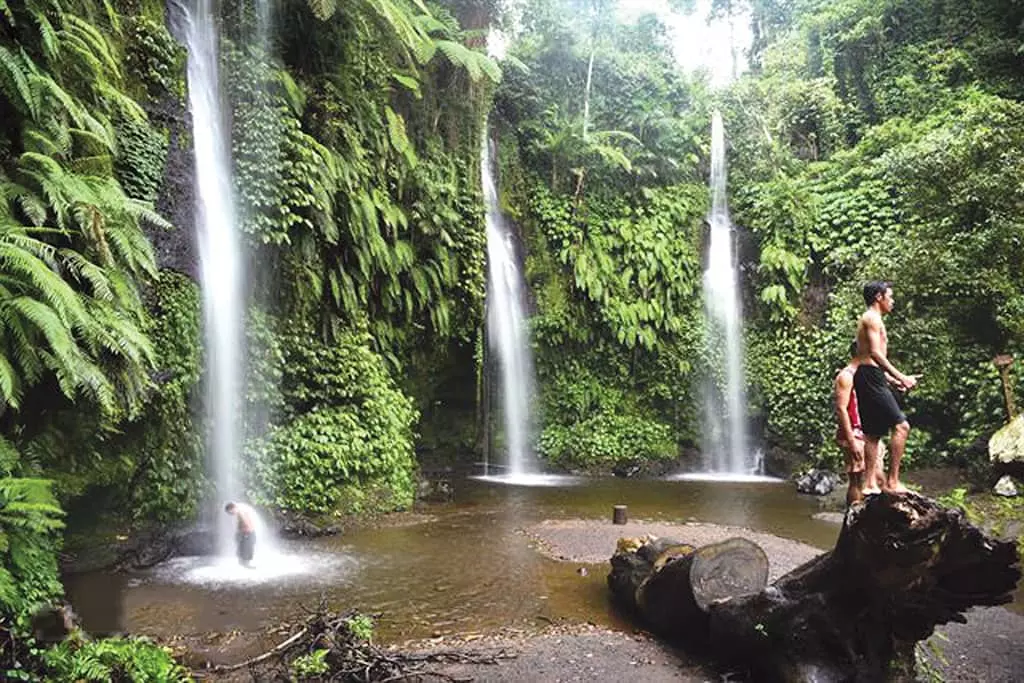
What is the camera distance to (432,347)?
1418 cm

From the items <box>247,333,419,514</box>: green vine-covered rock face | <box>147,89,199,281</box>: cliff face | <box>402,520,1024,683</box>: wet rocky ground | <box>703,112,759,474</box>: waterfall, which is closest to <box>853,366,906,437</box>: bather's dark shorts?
<box>402,520,1024,683</box>: wet rocky ground

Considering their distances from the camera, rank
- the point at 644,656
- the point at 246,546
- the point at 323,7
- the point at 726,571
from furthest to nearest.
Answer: the point at 323,7 < the point at 246,546 < the point at 726,571 < the point at 644,656

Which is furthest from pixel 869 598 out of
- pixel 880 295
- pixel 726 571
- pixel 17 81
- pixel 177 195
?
pixel 177 195

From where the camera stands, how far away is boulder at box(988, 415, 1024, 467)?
281 inches

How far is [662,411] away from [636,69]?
10.9 meters

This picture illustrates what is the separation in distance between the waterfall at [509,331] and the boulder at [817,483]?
242 inches

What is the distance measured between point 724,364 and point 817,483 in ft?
16.8

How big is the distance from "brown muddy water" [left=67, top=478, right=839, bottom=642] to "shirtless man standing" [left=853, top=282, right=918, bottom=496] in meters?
2.59

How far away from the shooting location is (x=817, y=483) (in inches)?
514

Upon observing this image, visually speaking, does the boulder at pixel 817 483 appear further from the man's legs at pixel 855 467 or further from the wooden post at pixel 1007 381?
the man's legs at pixel 855 467

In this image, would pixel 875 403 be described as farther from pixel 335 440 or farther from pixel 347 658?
pixel 335 440

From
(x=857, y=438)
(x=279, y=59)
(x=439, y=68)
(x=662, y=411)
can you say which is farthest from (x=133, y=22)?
(x=662, y=411)

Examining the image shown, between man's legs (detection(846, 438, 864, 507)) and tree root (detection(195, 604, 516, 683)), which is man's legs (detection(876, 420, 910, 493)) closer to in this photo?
man's legs (detection(846, 438, 864, 507))

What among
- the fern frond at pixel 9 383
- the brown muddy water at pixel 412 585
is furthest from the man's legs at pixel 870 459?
the fern frond at pixel 9 383
